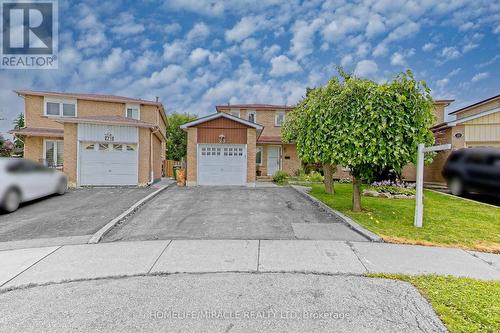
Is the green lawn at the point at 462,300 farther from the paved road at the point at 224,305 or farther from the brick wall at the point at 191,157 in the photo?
the brick wall at the point at 191,157

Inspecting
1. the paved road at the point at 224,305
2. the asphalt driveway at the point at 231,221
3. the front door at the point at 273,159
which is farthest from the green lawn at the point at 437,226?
the front door at the point at 273,159

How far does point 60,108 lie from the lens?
1928cm

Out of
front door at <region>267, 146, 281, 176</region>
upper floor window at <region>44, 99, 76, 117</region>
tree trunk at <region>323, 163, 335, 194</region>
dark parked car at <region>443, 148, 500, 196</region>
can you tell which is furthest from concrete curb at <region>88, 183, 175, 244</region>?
upper floor window at <region>44, 99, 76, 117</region>

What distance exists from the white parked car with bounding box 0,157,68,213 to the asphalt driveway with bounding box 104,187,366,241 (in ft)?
12.0

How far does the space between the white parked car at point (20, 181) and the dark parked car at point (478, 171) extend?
10338 mm

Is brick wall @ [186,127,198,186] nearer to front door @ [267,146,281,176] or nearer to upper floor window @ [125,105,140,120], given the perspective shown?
upper floor window @ [125,105,140,120]

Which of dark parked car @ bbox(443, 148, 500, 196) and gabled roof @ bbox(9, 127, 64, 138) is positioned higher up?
gabled roof @ bbox(9, 127, 64, 138)

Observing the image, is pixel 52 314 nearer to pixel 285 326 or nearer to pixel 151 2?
pixel 285 326

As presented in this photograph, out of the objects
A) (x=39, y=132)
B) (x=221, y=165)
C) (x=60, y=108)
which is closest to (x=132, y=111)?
(x=60, y=108)

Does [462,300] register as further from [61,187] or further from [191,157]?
[191,157]

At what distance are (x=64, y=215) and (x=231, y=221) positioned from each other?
5.08 metres

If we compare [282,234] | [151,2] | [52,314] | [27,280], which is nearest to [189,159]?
[282,234]

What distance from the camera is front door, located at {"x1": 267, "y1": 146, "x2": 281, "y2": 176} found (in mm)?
22281

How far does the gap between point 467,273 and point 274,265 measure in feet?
10.6
